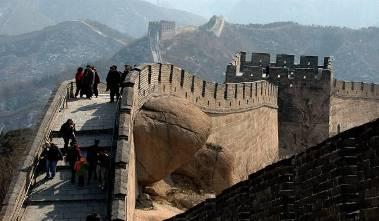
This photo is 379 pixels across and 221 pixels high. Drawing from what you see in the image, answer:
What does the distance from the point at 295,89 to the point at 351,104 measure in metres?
4.45

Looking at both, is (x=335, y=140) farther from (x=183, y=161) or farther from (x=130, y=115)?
(x=183, y=161)

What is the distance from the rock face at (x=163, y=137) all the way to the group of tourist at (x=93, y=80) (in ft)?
2.88

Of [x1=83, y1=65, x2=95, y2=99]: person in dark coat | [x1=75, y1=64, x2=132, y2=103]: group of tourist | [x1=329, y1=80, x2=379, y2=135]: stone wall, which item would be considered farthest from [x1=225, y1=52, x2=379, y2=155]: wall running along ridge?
[x1=83, y1=65, x2=95, y2=99]: person in dark coat

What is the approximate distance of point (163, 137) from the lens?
19422 millimetres

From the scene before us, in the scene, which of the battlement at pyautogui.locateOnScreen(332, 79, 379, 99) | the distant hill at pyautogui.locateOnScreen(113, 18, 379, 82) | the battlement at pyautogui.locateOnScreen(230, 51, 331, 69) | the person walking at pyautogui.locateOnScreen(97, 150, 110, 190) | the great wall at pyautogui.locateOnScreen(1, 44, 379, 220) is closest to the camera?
the great wall at pyautogui.locateOnScreen(1, 44, 379, 220)

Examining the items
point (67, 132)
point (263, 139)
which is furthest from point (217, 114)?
point (67, 132)

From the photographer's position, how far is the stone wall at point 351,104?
120 feet

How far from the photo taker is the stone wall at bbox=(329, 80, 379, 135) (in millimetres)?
36562

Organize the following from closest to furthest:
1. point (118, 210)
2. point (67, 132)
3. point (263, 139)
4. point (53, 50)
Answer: point (118, 210), point (67, 132), point (263, 139), point (53, 50)

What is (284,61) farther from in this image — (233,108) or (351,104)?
(233,108)

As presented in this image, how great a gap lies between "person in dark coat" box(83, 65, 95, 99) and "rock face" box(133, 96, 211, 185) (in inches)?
70.2

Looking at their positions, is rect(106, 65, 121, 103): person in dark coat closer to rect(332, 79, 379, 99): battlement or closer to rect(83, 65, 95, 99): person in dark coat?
rect(83, 65, 95, 99): person in dark coat

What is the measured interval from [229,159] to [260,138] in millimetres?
4676

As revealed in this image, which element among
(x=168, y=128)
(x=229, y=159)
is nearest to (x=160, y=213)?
(x=168, y=128)
